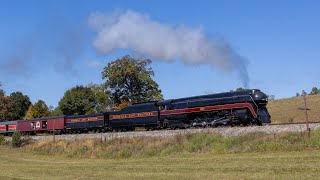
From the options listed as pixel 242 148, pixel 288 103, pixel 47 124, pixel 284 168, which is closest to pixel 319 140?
pixel 242 148

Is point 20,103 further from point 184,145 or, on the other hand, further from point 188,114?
point 184,145

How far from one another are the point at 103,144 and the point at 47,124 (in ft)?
96.5

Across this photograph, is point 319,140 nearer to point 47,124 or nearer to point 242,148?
point 242,148

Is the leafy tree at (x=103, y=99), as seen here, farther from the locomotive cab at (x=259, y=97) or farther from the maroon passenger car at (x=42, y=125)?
the locomotive cab at (x=259, y=97)

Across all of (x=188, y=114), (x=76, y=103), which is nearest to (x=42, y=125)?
(x=188, y=114)

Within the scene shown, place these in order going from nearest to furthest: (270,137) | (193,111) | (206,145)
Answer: (270,137) < (206,145) < (193,111)

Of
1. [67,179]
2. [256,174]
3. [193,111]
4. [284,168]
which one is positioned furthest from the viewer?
[193,111]

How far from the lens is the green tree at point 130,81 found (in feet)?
316

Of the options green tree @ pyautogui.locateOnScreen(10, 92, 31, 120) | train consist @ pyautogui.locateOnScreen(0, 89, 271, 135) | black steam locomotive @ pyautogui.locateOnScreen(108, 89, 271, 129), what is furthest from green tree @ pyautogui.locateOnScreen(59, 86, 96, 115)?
black steam locomotive @ pyautogui.locateOnScreen(108, 89, 271, 129)

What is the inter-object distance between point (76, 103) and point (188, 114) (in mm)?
77036

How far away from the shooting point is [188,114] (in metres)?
38.4

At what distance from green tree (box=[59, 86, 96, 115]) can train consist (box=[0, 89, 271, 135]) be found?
54763mm

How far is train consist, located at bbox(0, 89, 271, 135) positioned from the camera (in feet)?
112

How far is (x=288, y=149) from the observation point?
22953 mm
